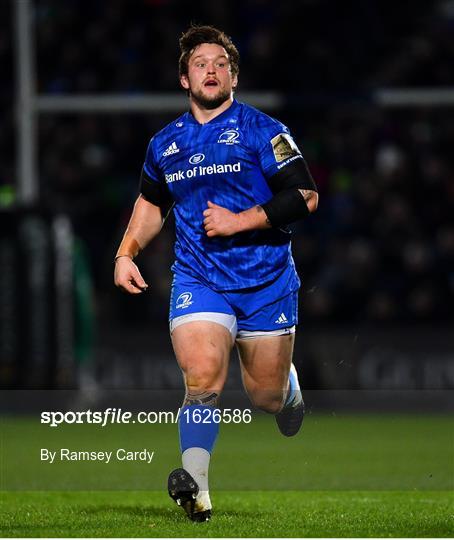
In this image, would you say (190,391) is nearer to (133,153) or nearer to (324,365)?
(324,365)

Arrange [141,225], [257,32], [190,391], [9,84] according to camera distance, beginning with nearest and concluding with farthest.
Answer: [190,391] < [141,225] < [257,32] < [9,84]

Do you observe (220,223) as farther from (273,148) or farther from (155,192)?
(155,192)

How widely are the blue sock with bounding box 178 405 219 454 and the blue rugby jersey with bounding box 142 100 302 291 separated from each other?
600mm

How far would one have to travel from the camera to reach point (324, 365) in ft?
47.2

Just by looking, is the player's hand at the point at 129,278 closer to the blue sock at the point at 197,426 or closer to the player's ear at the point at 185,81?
the blue sock at the point at 197,426

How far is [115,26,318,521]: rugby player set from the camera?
21.8 feet

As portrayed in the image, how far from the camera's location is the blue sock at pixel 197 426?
6594mm

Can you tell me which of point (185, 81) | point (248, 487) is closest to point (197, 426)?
point (185, 81)

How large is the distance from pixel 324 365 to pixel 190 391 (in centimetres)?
781

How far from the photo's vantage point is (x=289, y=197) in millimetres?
6676

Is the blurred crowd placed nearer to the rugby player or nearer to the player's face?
the rugby player

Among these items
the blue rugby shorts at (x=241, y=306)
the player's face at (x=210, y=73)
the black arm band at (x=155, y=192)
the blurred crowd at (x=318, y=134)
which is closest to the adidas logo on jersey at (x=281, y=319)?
the blue rugby shorts at (x=241, y=306)

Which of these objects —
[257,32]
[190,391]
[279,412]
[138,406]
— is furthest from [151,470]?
[257,32]

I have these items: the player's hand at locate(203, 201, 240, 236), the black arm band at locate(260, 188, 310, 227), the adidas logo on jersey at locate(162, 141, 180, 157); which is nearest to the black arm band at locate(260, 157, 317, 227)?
the black arm band at locate(260, 188, 310, 227)
